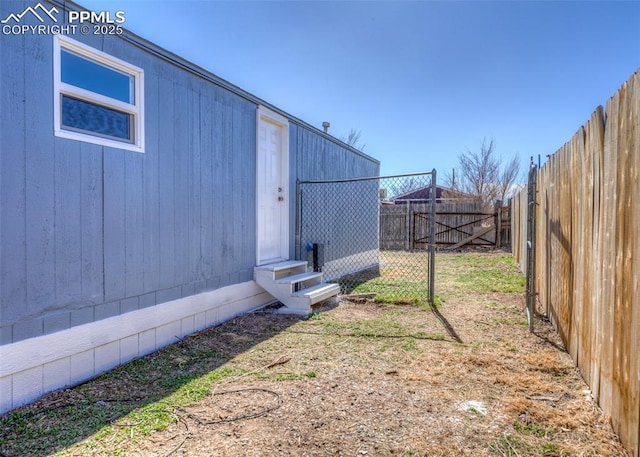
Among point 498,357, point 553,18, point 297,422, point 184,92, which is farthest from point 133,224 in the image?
point 553,18

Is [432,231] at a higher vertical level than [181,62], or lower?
lower

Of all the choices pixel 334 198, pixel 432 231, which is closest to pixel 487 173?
pixel 334 198

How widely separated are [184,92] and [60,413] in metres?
2.91

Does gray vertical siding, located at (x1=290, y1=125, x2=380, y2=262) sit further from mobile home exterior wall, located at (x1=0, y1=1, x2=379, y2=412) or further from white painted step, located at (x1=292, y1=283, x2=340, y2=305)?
mobile home exterior wall, located at (x1=0, y1=1, x2=379, y2=412)

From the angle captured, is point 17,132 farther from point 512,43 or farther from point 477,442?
point 512,43

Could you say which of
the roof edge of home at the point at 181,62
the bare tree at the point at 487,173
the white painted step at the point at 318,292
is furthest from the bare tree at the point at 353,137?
the white painted step at the point at 318,292

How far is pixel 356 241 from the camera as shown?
8.33 meters

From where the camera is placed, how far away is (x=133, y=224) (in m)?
3.15

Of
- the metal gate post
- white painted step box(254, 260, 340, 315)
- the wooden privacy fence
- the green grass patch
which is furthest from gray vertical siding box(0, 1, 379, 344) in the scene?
the wooden privacy fence

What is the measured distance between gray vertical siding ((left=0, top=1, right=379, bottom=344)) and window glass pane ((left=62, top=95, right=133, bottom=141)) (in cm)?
14

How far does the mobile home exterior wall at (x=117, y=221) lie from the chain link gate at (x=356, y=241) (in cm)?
155

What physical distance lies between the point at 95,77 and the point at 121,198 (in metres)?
0.95

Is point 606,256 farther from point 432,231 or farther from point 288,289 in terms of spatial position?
point 288,289

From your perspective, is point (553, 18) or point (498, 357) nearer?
point (498, 357)
